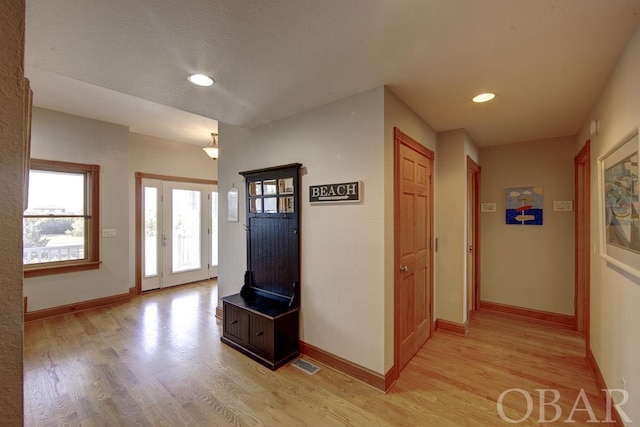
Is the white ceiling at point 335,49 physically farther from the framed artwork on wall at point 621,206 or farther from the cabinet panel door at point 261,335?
the cabinet panel door at point 261,335

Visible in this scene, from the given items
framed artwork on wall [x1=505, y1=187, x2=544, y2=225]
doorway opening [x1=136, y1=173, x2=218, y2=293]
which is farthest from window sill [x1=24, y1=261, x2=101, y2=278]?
framed artwork on wall [x1=505, y1=187, x2=544, y2=225]

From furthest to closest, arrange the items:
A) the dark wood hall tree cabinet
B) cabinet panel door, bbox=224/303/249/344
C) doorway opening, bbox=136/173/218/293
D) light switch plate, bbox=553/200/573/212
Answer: doorway opening, bbox=136/173/218/293
light switch plate, bbox=553/200/573/212
cabinet panel door, bbox=224/303/249/344
the dark wood hall tree cabinet

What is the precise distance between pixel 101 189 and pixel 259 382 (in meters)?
3.80

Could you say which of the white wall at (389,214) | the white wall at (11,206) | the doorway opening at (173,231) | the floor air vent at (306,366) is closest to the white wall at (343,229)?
the white wall at (389,214)

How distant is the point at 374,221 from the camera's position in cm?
220

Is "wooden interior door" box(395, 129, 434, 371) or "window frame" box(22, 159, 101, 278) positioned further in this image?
"window frame" box(22, 159, 101, 278)

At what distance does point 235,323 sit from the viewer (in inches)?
112

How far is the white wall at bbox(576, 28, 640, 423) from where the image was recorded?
1.52 m

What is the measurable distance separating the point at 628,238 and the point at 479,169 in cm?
262

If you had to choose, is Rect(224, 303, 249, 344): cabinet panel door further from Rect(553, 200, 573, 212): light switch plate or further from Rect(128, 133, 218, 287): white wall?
Rect(553, 200, 573, 212): light switch plate

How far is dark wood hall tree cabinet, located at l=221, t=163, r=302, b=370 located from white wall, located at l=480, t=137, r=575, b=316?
9.88 ft

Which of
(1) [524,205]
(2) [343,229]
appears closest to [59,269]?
(2) [343,229]

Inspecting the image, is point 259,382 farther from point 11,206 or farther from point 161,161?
point 161,161

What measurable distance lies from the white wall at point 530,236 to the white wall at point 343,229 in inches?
107
